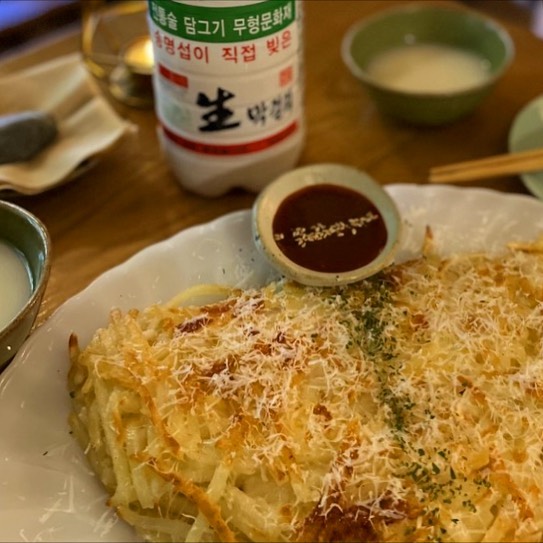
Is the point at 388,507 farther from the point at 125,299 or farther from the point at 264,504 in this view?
the point at 125,299

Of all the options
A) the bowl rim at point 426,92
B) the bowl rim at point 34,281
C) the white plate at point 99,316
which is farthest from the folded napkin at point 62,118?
the bowl rim at point 426,92

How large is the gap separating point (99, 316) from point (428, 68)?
1.74 meters

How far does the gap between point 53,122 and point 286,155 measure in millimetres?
827

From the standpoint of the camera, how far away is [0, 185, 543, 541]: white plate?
62.0 inches

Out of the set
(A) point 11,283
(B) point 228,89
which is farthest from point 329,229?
(A) point 11,283

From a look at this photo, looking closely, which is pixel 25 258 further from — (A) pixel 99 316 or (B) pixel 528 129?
(B) pixel 528 129

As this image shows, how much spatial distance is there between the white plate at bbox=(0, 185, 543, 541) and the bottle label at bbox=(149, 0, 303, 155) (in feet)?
Result: 0.94

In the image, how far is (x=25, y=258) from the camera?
191 cm

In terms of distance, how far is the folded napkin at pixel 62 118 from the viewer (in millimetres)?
2371

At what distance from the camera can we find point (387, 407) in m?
1.62

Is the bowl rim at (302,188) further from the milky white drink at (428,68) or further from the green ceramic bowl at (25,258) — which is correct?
the milky white drink at (428,68)

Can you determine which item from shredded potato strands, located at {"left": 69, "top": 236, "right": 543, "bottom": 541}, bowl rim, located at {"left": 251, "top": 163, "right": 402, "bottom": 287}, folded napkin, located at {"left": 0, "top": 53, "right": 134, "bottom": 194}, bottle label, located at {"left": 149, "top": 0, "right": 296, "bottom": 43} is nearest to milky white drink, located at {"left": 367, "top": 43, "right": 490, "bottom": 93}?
bowl rim, located at {"left": 251, "top": 163, "right": 402, "bottom": 287}

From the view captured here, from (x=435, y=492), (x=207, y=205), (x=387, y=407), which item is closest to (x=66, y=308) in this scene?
(x=207, y=205)

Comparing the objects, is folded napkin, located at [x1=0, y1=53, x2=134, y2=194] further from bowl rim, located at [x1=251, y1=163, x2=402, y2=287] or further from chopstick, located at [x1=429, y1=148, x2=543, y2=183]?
chopstick, located at [x1=429, y1=148, x2=543, y2=183]
